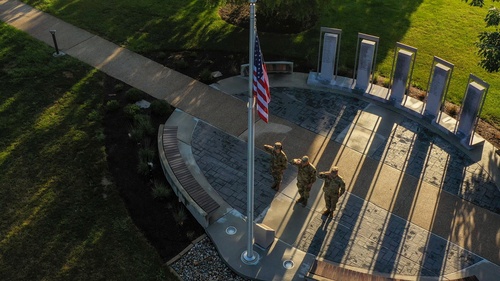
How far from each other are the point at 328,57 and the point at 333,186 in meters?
6.15

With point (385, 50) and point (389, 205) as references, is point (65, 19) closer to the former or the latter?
point (385, 50)

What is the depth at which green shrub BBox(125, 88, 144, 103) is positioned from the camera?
1579 cm

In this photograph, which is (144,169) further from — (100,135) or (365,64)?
(365,64)

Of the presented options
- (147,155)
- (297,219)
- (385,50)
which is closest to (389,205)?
(297,219)

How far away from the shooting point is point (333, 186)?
1139cm

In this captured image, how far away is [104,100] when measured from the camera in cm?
1591

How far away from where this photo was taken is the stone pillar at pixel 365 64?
609 inches

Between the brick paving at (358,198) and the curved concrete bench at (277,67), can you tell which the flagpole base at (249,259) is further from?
the curved concrete bench at (277,67)

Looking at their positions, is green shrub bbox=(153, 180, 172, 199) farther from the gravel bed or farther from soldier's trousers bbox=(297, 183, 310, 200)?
soldier's trousers bbox=(297, 183, 310, 200)

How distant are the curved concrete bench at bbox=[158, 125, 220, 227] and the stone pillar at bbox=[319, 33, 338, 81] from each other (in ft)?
17.6

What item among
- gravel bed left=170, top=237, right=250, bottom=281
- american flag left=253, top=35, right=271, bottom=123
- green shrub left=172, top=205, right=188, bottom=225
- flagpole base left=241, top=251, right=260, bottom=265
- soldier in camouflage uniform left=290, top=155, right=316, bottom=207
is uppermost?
american flag left=253, top=35, right=271, bottom=123

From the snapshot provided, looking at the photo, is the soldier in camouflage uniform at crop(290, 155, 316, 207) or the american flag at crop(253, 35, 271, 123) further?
the soldier in camouflage uniform at crop(290, 155, 316, 207)

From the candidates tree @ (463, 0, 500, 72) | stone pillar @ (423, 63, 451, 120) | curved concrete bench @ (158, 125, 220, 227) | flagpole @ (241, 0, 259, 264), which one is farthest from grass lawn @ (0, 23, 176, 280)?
tree @ (463, 0, 500, 72)

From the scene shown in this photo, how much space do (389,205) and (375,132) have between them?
2.88m
